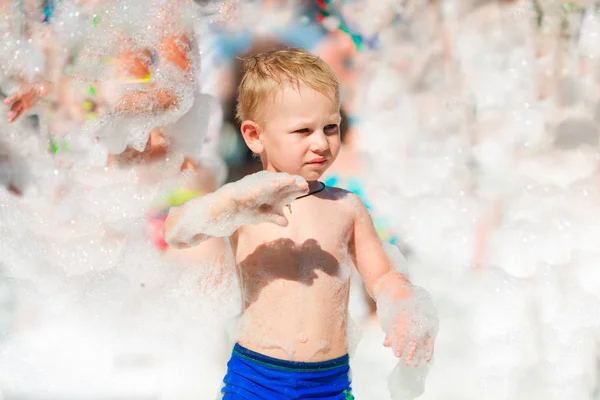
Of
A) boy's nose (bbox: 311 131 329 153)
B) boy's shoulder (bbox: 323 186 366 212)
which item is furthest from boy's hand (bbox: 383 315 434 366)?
boy's nose (bbox: 311 131 329 153)

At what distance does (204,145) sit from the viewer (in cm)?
262

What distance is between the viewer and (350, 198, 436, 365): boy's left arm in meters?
1.49

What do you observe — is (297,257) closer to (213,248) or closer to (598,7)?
(213,248)

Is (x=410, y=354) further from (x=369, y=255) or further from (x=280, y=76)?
(x=280, y=76)

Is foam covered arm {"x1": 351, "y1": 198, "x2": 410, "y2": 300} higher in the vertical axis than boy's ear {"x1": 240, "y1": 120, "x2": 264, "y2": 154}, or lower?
lower

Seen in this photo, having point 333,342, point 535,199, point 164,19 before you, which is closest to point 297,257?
point 333,342

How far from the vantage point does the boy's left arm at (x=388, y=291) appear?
1.49 meters

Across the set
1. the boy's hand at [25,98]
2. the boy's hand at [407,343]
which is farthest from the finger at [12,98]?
the boy's hand at [407,343]

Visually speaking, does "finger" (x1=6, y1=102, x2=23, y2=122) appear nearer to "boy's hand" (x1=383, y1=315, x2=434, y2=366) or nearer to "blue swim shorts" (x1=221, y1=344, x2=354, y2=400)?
"blue swim shorts" (x1=221, y1=344, x2=354, y2=400)

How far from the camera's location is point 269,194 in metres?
1.39

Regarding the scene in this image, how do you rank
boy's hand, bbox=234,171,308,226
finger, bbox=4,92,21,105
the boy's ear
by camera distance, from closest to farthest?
boy's hand, bbox=234,171,308,226
the boy's ear
finger, bbox=4,92,21,105

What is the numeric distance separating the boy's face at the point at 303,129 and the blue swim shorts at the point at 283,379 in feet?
1.33

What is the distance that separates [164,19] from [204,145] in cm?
47

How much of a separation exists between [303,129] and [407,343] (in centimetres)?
49
